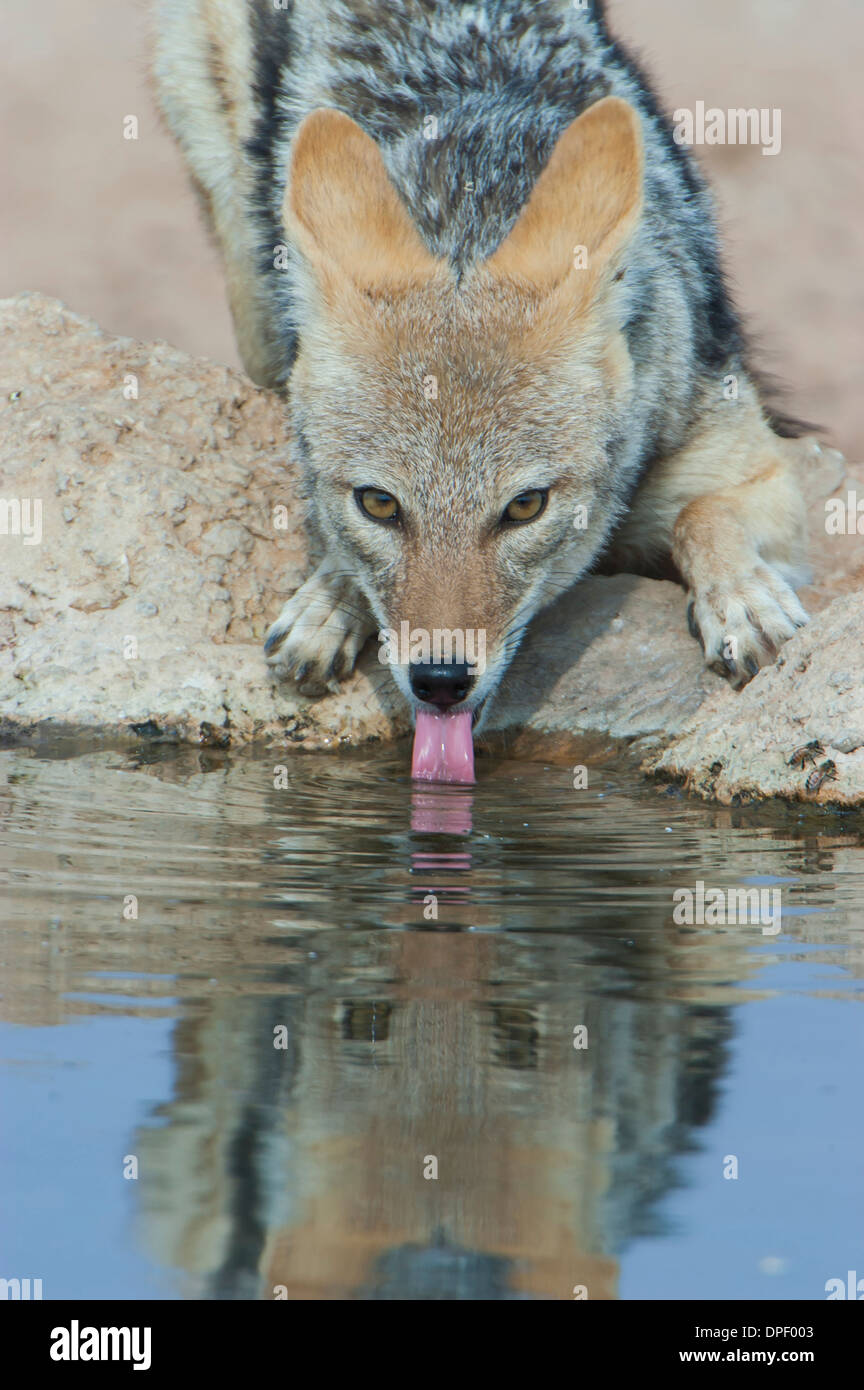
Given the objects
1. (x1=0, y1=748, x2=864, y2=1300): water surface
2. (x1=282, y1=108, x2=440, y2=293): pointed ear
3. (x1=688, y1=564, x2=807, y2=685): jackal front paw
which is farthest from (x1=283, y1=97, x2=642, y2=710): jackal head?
(x1=0, y1=748, x2=864, y2=1300): water surface

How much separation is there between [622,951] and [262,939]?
2.77 feet

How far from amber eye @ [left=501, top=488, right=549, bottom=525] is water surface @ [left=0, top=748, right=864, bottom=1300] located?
1.12m

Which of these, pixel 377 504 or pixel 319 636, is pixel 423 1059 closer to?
pixel 377 504

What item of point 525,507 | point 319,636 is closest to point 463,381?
point 525,507

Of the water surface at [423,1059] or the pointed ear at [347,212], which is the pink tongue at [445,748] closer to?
the water surface at [423,1059]

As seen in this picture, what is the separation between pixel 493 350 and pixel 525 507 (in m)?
0.54

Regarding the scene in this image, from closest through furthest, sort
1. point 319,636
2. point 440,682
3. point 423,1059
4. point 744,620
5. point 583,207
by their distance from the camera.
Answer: point 423,1059 → point 440,682 → point 583,207 → point 744,620 → point 319,636

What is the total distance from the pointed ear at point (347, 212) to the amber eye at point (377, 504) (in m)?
0.71

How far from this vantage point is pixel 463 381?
534 cm

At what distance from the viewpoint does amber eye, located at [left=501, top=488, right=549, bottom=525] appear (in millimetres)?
5422

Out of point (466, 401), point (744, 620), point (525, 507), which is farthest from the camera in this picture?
point (744, 620)

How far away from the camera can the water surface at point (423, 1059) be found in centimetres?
244

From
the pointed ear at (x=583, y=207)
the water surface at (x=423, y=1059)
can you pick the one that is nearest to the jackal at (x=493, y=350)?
the pointed ear at (x=583, y=207)
